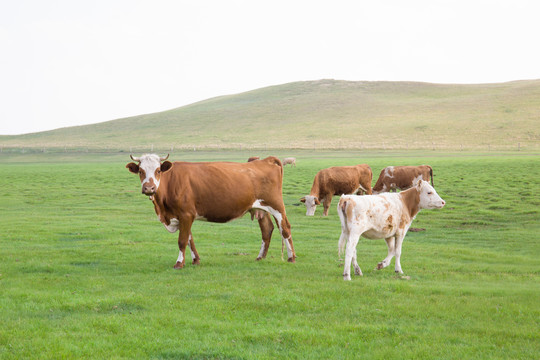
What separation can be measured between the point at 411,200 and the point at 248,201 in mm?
3656

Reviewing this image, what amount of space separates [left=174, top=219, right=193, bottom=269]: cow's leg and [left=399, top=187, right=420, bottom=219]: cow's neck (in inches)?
184

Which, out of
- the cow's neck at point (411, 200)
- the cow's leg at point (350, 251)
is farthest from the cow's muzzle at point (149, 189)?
the cow's neck at point (411, 200)

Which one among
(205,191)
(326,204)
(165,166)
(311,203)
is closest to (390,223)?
(205,191)

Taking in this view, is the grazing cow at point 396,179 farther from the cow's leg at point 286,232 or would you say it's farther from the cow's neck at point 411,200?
the cow's neck at point 411,200

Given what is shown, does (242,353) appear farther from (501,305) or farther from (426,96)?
(426,96)

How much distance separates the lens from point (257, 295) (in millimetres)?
9820

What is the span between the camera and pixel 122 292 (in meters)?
10.1

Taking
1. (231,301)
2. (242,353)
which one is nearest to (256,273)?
(231,301)

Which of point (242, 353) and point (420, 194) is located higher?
point (420, 194)

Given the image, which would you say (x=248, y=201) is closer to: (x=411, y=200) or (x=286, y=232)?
(x=286, y=232)

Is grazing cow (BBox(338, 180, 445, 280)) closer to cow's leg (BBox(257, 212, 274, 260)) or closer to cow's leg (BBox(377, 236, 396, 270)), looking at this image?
cow's leg (BBox(377, 236, 396, 270))

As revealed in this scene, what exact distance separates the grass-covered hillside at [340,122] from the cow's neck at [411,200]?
6759 cm

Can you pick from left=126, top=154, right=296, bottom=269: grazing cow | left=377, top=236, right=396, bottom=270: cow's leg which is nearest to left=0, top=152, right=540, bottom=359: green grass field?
left=377, top=236, right=396, bottom=270: cow's leg

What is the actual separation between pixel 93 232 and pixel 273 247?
598 centimetres
